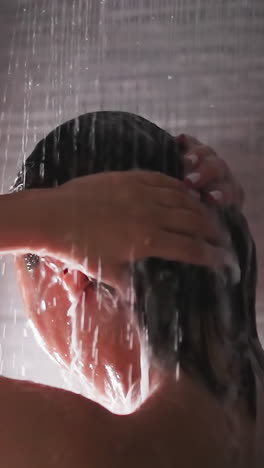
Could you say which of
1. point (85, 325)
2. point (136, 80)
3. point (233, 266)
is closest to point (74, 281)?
point (85, 325)

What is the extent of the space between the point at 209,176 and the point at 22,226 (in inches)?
7.5

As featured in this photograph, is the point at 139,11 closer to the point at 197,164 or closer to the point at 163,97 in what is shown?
the point at 163,97

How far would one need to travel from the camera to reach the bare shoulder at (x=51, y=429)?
538mm

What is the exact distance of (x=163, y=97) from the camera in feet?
3.60

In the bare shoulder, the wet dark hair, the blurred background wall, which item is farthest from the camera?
the blurred background wall

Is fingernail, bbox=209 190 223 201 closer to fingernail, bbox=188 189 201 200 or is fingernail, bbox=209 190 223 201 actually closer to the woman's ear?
fingernail, bbox=188 189 201 200

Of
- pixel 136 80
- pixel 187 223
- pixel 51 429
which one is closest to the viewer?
pixel 51 429

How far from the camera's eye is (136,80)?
1.12 m

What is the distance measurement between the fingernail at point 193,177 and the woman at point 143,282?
12mm

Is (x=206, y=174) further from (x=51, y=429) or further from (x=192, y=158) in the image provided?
(x=51, y=429)

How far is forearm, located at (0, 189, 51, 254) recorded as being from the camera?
A: 0.62 metres

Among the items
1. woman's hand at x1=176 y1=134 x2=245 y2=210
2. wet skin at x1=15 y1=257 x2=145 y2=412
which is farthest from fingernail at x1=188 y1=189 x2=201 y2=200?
wet skin at x1=15 y1=257 x2=145 y2=412

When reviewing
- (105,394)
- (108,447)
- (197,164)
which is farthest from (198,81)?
(108,447)

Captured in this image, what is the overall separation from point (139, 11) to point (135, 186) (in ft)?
1.87
